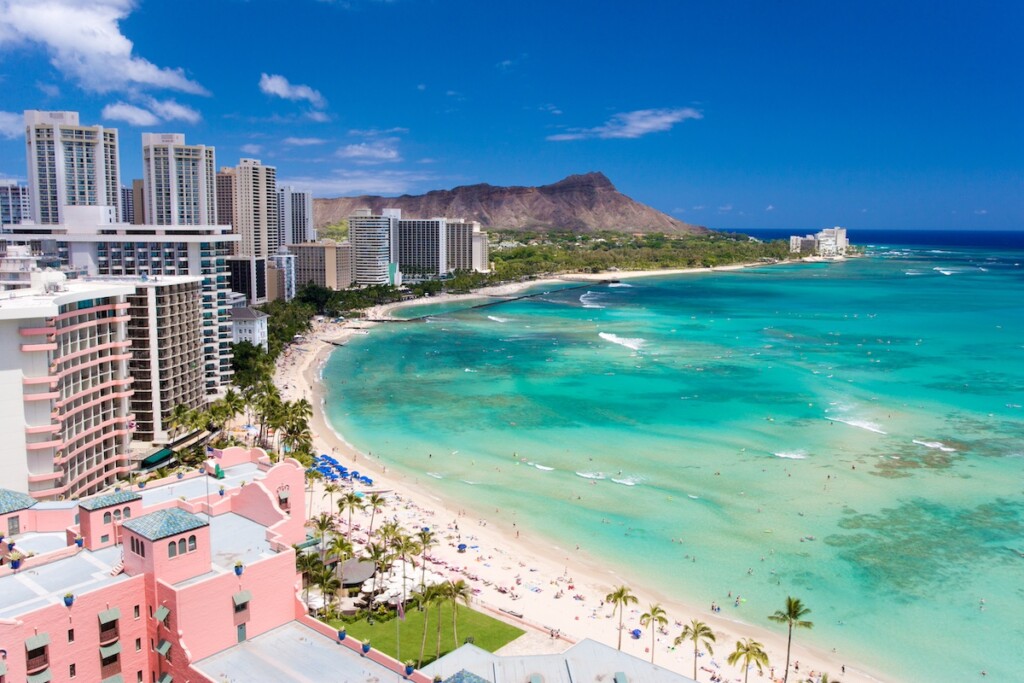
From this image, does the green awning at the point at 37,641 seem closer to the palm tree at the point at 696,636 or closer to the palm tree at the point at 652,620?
the palm tree at the point at 652,620

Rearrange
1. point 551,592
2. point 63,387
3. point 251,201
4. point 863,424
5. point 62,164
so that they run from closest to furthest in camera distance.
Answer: point 551,592, point 63,387, point 863,424, point 62,164, point 251,201

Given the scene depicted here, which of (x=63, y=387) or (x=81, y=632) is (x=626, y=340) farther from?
(x=81, y=632)

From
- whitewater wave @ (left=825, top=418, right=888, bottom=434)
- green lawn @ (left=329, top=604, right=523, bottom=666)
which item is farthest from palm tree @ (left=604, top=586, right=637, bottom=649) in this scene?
whitewater wave @ (left=825, top=418, right=888, bottom=434)

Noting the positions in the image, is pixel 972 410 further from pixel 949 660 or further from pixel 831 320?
pixel 831 320

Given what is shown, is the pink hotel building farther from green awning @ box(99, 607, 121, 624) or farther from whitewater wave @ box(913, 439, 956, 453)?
whitewater wave @ box(913, 439, 956, 453)

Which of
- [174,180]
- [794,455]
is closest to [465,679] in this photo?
[794,455]

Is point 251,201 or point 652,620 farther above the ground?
point 251,201

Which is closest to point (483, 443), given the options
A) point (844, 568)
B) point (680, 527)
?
point (680, 527)
